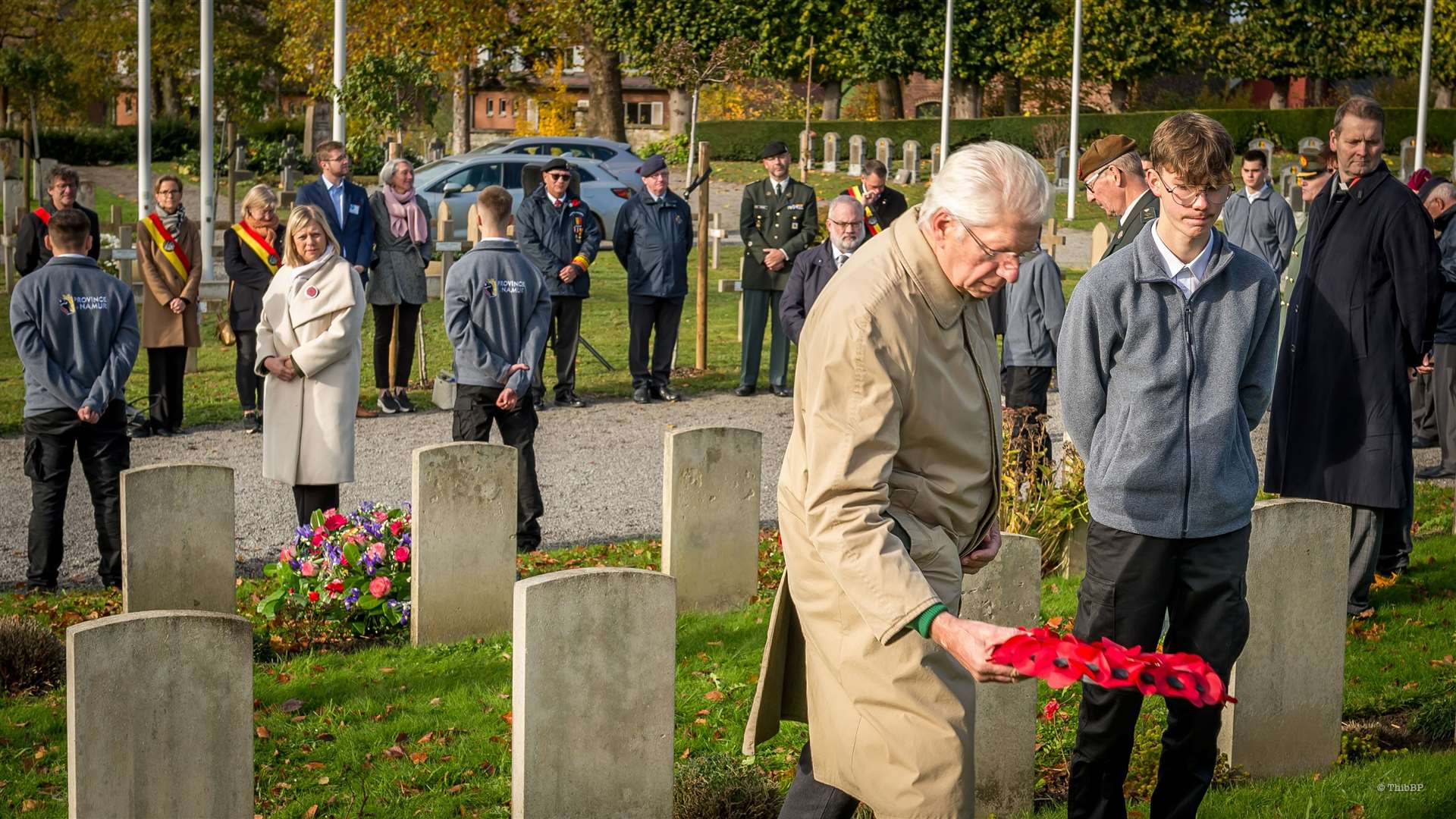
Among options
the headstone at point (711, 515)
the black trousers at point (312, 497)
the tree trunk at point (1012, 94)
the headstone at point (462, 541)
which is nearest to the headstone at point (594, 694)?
the headstone at point (462, 541)

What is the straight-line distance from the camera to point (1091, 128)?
47188mm

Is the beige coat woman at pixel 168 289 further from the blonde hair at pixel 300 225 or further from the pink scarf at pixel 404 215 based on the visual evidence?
the blonde hair at pixel 300 225

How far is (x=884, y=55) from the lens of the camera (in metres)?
48.9

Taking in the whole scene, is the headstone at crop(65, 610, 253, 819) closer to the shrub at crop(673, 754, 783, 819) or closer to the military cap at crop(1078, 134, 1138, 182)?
the shrub at crop(673, 754, 783, 819)

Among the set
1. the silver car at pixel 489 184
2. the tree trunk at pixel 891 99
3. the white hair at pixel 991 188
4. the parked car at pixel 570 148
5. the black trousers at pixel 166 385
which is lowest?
the black trousers at pixel 166 385

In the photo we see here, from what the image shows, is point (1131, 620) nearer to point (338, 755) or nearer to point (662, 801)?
point (662, 801)

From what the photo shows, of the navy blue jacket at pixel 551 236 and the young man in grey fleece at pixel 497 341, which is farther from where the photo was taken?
the navy blue jacket at pixel 551 236

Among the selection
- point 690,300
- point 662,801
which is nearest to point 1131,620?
point 662,801

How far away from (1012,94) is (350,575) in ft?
160

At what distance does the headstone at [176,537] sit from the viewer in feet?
22.3

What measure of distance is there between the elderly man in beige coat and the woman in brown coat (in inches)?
369

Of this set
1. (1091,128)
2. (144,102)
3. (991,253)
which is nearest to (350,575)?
(991,253)

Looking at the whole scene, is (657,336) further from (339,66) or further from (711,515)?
(339,66)

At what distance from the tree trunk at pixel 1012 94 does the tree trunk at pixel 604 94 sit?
1366 cm
